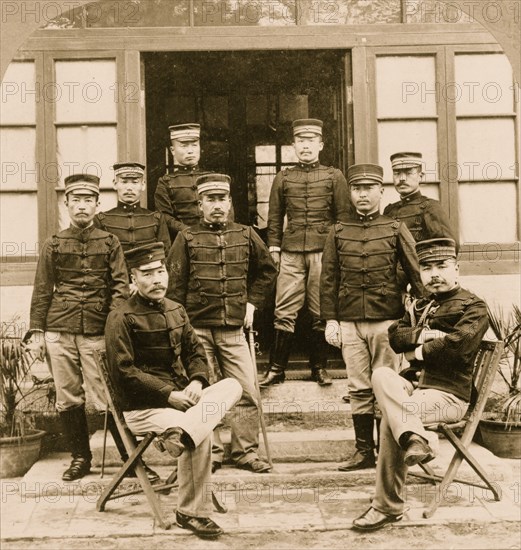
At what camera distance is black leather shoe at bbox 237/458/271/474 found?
532 cm

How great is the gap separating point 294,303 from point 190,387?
5.39 ft

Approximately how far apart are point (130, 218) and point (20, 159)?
54.6 inches

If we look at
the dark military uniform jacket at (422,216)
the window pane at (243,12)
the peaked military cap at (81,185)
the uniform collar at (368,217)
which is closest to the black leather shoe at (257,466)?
the uniform collar at (368,217)

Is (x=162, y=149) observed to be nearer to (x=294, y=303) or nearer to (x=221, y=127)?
(x=221, y=127)

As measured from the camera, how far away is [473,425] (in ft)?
16.0

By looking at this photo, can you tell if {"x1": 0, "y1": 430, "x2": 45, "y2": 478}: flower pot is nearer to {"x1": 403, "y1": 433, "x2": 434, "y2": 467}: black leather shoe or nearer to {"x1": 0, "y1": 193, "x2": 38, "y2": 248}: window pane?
{"x1": 0, "y1": 193, "x2": 38, "y2": 248}: window pane

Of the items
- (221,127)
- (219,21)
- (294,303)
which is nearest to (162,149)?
(221,127)

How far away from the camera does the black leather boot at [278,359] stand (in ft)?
20.2

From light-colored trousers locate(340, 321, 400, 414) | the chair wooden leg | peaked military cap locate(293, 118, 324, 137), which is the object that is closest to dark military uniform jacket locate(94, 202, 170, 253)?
peaked military cap locate(293, 118, 324, 137)

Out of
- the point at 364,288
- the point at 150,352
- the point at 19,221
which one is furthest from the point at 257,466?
the point at 19,221

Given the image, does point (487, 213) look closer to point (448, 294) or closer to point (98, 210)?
point (448, 294)

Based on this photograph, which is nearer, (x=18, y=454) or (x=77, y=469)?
(x=77, y=469)

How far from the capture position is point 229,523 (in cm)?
465

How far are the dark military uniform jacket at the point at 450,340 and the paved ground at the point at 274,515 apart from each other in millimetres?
704
